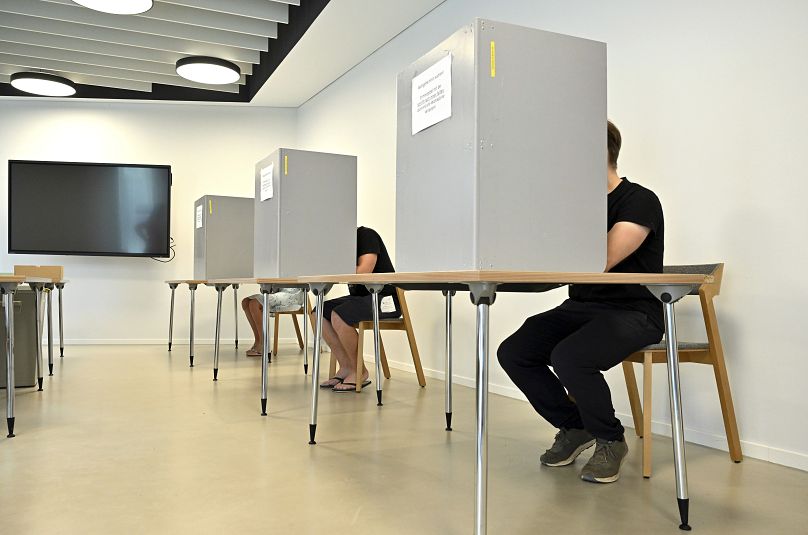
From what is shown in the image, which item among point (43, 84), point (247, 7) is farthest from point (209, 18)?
point (43, 84)

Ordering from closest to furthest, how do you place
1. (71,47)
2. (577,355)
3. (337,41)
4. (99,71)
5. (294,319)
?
(577,355) → (337,41) → (71,47) → (294,319) → (99,71)

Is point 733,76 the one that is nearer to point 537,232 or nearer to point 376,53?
point 537,232

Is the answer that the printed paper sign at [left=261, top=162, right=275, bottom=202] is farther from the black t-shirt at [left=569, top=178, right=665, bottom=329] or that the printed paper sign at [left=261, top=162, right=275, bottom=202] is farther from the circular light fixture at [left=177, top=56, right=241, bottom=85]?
the circular light fixture at [left=177, top=56, right=241, bottom=85]

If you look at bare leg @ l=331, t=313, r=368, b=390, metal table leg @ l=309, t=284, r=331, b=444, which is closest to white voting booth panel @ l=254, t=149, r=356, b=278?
metal table leg @ l=309, t=284, r=331, b=444

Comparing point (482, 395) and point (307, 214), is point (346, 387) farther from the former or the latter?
point (482, 395)

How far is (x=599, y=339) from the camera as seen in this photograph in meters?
1.91

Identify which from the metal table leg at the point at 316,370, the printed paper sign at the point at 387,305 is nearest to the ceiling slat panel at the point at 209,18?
the printed paper sign at the point at 387,305

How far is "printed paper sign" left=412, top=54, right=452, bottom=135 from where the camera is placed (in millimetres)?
1460

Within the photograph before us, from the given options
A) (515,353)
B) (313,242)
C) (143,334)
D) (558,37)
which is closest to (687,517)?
(515,353)

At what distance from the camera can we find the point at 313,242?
9.88 feet

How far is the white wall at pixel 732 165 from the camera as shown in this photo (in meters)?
2.27

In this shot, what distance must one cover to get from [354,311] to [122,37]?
3038mm

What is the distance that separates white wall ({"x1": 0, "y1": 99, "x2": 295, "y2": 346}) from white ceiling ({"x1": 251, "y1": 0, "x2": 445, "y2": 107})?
25.2 inches

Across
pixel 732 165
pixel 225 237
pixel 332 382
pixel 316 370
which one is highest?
pixel 732 165
